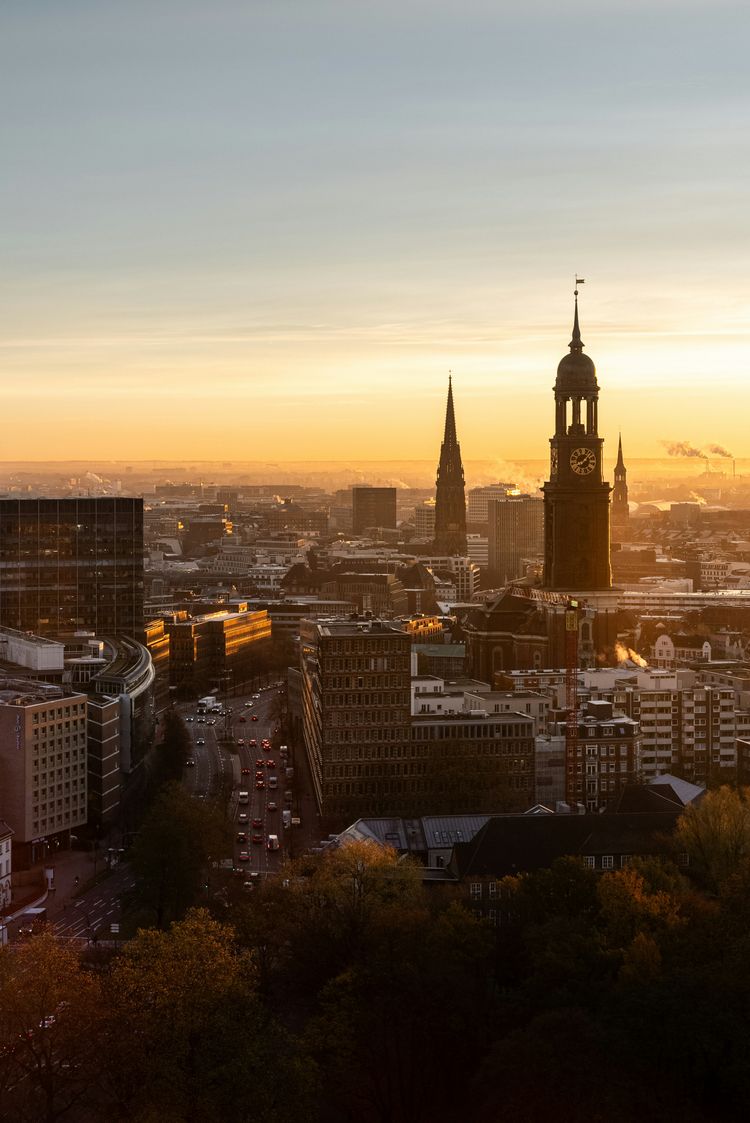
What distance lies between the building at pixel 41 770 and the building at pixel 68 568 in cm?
3014

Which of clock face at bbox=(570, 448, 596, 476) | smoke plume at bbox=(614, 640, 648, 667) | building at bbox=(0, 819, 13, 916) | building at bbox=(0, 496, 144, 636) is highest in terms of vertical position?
clock face at bbox=(570, 448, 596, 476)

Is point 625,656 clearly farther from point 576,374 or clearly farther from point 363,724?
point 363,724

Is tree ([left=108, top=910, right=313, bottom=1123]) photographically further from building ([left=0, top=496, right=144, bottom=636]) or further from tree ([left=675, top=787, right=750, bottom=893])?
building ([left=0, top=496, right=144, bottom=636])

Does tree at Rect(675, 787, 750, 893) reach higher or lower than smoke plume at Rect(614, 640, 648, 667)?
lower

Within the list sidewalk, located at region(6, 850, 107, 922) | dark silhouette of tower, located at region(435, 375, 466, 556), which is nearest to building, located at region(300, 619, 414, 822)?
sidewalk, located at region(6, 850, 107, 922)

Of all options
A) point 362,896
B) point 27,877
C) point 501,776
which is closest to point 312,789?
point 501,776

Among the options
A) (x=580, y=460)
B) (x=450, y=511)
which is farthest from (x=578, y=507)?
(x=450, y=511)

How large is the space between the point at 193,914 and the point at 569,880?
34.3ft

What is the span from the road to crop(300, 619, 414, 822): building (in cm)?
290

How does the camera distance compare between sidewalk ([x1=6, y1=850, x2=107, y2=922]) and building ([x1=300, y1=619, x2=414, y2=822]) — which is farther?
building ([x1=300, y1=619, x2=414, y2=822])

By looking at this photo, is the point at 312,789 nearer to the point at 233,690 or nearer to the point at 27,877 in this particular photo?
the point at 27,877

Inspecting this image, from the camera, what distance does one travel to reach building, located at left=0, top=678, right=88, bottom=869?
196 ft

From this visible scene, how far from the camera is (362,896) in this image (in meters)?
45.9

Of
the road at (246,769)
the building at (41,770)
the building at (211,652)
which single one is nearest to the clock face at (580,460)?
the road at (246,769)
